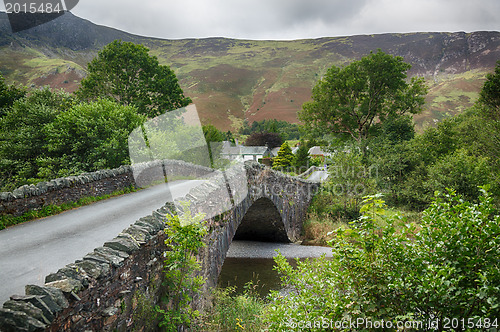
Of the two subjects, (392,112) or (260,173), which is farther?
(392,112)

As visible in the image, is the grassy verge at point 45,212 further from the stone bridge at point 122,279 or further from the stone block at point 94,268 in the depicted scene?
the stone block at point 94,268

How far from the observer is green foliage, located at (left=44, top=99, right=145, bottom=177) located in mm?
16625

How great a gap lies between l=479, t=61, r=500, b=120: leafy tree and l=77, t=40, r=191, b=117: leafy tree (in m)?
29.5

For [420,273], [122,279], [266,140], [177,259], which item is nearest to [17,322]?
[122,279]

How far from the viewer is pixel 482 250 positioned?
9.01 ft

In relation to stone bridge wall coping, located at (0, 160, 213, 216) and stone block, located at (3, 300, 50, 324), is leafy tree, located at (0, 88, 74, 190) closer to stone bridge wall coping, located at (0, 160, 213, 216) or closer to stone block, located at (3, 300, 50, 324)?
stone bridge wall coping, located at (0, 160, 213, 216)

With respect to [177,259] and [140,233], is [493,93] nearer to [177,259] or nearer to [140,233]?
[177,259]

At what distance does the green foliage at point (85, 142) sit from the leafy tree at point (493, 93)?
25979mm

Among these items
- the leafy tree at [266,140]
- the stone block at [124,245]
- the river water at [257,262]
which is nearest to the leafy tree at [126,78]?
the river water at [257,262]

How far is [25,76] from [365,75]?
93.7 m

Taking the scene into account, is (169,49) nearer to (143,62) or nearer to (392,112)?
(143,62)

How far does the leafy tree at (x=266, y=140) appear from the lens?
80.4 metres

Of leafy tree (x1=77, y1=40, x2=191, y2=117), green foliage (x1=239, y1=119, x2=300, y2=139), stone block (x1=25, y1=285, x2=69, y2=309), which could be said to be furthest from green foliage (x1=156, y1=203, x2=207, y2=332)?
green foliage (x1=239, y1=119, x2=300, y2=139)

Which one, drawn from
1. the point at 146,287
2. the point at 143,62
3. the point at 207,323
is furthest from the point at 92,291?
the point at 143,62
